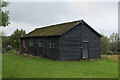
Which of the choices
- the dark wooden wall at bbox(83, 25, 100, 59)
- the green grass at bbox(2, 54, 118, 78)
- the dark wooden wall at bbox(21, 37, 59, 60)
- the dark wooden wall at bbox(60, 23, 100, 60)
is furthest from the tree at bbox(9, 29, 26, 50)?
Result: the green grass at bbox(2, 54, 118, 78)

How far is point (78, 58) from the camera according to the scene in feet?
65.1

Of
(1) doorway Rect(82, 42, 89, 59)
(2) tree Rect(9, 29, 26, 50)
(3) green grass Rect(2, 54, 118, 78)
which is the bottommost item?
(3) green grass Rect(2, 54, 118, 78)

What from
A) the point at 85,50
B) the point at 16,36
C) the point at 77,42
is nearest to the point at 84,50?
the point at 85,50

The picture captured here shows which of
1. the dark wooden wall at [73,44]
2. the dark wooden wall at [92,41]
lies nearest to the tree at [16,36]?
the dark wooden wall at [73,44]

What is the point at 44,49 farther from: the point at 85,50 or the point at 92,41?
the point at 92,41

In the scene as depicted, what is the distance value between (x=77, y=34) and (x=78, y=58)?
11.0 ft

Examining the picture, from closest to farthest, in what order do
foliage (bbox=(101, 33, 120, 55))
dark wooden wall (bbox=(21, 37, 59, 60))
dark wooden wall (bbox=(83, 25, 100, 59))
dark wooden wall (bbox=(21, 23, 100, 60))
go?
dark wooden wall (bbox=(21, 23, 100, 60)), dark wooden wall (bbox=(21, 37, 59, 60)), dark wooden wall (bbox=(83, 25, 100, 59)), foliage (bbox=(101, 33, 120, 55))

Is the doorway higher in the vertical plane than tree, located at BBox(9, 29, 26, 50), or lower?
lower

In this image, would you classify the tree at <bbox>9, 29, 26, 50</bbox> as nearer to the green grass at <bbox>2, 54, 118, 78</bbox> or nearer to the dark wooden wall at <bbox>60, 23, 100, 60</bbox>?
the dark wooden wall at <bbox>60, 23, 100, 60</bbox>

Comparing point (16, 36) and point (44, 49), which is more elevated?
point (16, 36)

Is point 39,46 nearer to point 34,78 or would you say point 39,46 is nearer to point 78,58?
point 78,58

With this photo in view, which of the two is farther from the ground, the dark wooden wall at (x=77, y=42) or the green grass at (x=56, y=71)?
the dark wooden wall at (x=77, y=42)

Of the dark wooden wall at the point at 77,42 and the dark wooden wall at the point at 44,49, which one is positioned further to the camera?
the dark wooden wall at the point at 44,49

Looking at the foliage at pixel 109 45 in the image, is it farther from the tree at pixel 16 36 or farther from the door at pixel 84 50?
the tree at pixel 16 36
